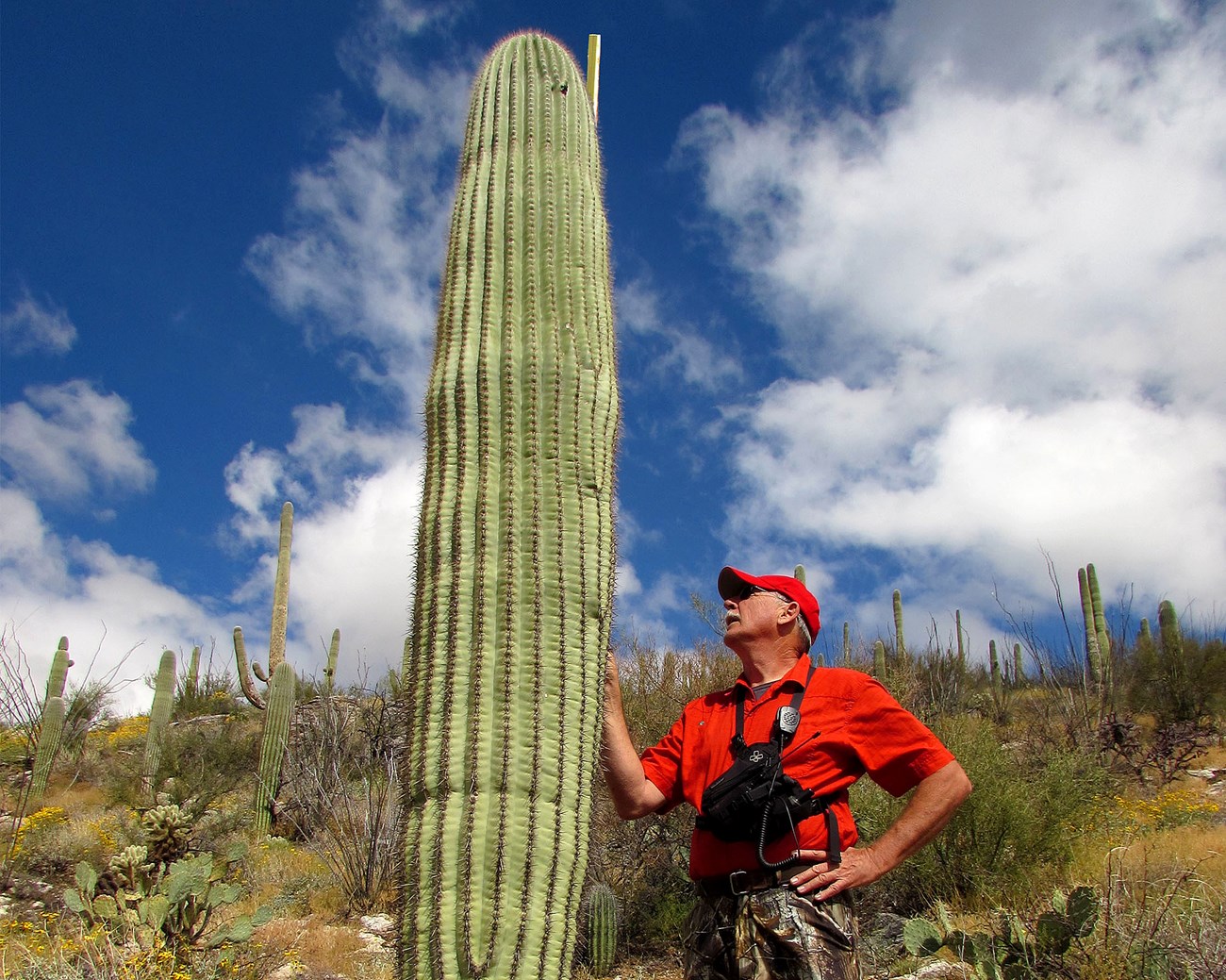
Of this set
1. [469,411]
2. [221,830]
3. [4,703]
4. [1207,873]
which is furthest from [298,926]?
[1207,873]

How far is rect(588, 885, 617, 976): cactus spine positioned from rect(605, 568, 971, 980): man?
3368 millimetres

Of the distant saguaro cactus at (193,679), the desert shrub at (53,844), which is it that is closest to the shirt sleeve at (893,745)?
the desert shrub at (53,844)

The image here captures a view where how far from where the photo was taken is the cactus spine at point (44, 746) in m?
9.48

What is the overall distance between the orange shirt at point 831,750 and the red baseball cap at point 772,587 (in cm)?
36

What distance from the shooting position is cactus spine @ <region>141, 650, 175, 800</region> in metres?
11.5

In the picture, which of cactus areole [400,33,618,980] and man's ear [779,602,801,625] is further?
man's ear [779,602,801,625]

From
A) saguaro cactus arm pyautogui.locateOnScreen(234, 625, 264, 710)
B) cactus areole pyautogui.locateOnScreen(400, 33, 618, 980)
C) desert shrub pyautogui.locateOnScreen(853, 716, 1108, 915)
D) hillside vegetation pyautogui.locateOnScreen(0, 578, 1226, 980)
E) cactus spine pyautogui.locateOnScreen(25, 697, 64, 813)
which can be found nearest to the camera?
cactus areole pyautogui.locateOnScreen(400, 33, 618, 980)

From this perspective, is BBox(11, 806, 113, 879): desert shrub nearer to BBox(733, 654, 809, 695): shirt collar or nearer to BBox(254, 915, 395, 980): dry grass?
BBox(254, 915, 395, 980): dry grass

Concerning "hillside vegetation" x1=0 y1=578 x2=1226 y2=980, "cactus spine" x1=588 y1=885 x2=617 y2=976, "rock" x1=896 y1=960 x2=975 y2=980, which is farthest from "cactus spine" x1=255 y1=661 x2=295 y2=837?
"rock" x1=896 y1=960 x2=975 y2=980

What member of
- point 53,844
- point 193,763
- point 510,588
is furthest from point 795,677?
point 193,763

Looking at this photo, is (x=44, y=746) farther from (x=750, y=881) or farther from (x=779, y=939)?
(x=779, y=939)

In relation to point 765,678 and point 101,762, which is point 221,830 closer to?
point 101,762

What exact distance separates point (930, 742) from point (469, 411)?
1.66 m

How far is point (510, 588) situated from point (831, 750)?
111 centimetres
